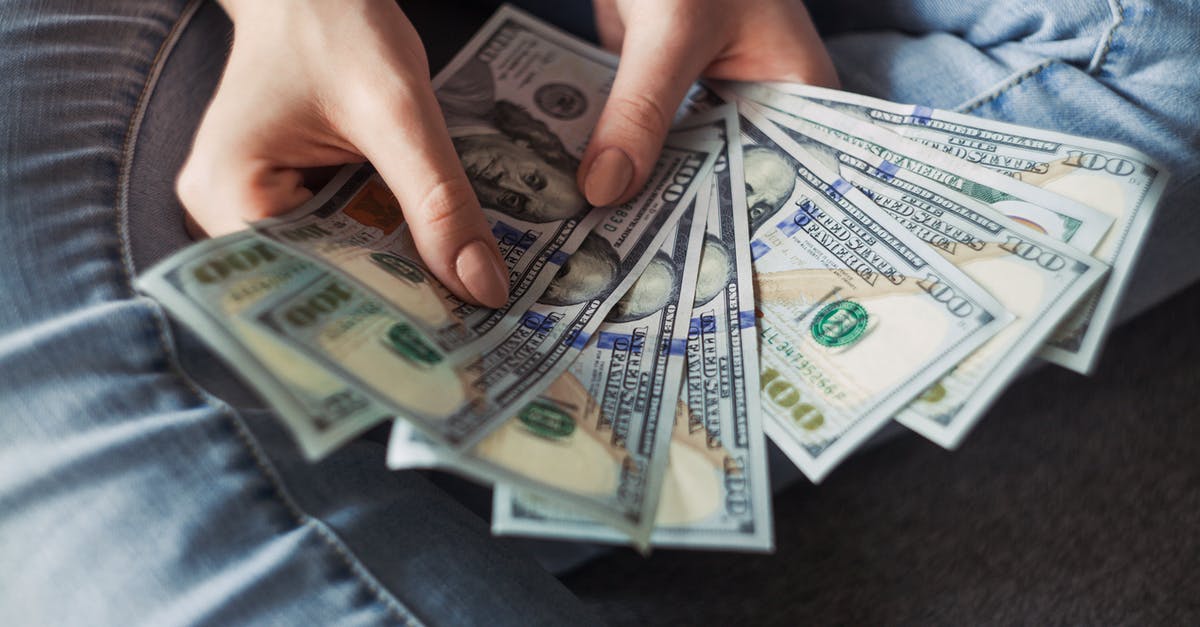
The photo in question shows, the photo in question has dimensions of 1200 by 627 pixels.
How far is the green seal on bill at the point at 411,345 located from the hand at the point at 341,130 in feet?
0.25

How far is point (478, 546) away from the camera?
0.59 metres

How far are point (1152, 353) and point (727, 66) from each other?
0.78m

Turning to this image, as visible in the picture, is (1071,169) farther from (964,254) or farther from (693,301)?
(693,301)

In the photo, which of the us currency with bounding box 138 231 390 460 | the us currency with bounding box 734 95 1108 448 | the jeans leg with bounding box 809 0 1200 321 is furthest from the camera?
the jeans leg with bounding box 809 0 1200 321

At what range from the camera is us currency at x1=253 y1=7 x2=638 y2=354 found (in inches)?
24.4

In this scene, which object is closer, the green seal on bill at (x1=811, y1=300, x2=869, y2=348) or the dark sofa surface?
the green seal on bill at (x1=811, y1=300, x2=869, y2=348)

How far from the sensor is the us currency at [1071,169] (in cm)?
60

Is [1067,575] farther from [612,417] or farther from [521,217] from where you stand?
[521,217]

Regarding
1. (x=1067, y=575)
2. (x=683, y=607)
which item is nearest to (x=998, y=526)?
(x=1067, y=575)

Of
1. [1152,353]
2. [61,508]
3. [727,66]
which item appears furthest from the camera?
[1152,353]

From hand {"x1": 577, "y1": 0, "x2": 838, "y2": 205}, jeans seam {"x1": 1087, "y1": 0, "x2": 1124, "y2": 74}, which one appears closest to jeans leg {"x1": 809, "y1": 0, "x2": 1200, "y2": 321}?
jeans seam {"x1": 1087, "y1": 0, "x2": 1124, "y2": 74}

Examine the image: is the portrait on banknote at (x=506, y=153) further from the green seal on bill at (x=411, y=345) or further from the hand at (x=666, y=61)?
the green seal on bill at (x=411, y=345)

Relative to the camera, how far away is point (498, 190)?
0.78 m

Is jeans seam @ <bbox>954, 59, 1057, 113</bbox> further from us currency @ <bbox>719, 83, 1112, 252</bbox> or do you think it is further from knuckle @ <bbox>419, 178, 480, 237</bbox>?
knuckle @ <bbox>419, 178, 480, 237</bbox>
